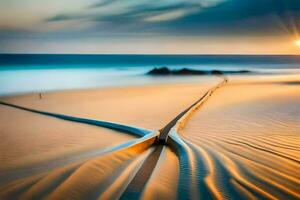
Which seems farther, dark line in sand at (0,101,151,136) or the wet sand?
dark line in sand at (0,101,151,136)

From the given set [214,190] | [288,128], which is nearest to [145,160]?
[214,190]

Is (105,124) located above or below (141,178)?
above

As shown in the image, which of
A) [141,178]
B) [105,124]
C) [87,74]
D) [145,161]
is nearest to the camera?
[141,178]

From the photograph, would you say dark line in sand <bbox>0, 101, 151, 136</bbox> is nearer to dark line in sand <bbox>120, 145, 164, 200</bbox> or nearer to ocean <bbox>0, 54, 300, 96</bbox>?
dark line in sand <bbox>120, 145, 164, 200</bbox>

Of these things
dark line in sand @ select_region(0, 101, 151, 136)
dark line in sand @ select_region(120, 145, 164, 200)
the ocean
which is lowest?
dark line in sand @ select_region(120, 145, 164, 200)

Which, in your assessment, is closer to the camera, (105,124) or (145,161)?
(145,161)

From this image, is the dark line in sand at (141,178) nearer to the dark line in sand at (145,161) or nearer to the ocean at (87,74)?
the dark line in sand at (145,161)

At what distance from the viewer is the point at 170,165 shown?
379cm

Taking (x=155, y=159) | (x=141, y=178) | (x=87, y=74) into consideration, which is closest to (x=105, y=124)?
Answer: (x=155, y=159)

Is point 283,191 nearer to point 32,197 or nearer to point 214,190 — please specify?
point 214,190

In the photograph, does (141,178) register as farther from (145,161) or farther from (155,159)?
(155,159)

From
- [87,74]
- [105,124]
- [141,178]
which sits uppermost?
[87,74]

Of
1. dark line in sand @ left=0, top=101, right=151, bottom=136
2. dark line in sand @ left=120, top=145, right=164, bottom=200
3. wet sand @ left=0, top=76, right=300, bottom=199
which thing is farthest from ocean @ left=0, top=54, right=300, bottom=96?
dark line in sand @ left=120, top=145, right=164, bottom=200

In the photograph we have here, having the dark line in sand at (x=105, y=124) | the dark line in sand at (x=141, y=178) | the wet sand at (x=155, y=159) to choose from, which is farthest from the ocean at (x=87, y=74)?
the dark line in sand at (x=141, y=178)
